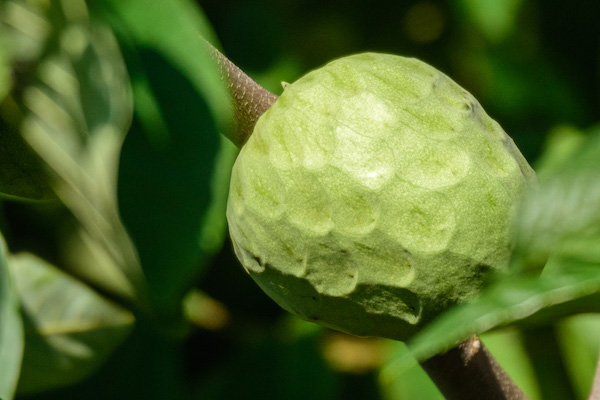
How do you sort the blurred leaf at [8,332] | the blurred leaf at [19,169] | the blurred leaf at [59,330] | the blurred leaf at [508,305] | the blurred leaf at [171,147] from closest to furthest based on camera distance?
the blurred leaf at [508,305] → the blurred leaf at [171,147] → the blurred leaf at [8,332] → the blurred leaf at [19,169] → the blurred leaf at [59,330]

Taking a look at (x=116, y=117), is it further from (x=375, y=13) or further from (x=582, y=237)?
(x=375, y=13)

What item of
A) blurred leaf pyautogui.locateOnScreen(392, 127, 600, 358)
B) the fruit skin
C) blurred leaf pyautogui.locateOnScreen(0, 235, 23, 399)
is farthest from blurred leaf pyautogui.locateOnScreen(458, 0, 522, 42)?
blurred leaf pyautogui.locateOnScreen(0, 235, 23, 399)

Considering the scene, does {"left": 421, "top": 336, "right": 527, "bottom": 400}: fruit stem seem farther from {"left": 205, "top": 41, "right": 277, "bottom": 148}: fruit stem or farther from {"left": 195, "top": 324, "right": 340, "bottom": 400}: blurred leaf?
{"left": 195, "top": 324, "right": 340, "bottom": 400}: blurred leaf

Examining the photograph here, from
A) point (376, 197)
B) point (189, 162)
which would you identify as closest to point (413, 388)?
point (376, 197)

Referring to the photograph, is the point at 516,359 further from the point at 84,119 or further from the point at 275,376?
the point at 84,119

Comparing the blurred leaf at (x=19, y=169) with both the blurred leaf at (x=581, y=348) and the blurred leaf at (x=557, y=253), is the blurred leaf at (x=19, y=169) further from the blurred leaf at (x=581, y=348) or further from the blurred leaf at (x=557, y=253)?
the blurred leaf at (x=581, y=348)

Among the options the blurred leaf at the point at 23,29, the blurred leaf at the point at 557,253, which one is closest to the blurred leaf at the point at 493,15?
the blurred leaf at the point at 23,29
